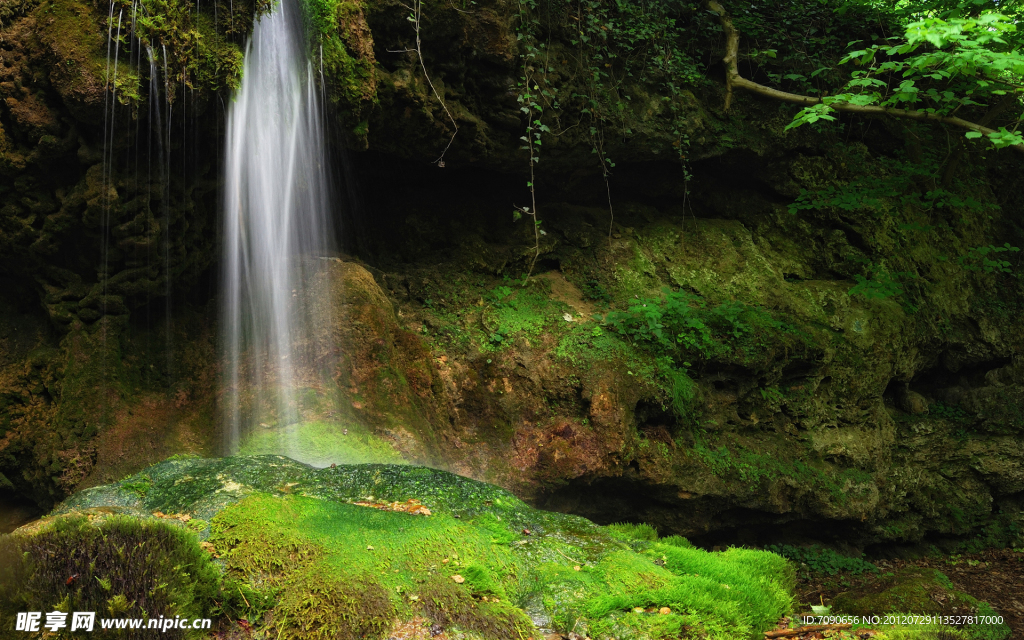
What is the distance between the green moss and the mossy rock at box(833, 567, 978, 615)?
4.26 m

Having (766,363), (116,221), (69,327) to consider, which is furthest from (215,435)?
(766,363)

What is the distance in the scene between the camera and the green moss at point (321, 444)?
582cm

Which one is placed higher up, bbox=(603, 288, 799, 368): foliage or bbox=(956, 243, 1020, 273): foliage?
bbox=(956, 243, 1020, 273): foliage

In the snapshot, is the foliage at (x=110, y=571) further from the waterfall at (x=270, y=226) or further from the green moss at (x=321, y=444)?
the waterfall at (x=270, y=226)

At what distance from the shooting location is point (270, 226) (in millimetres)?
6367

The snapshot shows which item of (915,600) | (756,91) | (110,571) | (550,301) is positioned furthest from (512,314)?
(110,571)

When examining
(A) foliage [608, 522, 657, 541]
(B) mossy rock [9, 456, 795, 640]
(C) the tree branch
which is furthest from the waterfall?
(C) the tree branch

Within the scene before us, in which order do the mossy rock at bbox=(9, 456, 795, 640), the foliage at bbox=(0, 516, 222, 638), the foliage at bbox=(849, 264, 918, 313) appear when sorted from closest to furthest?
1. the foliage at bbox=(0, 516, 222, 638)
2. the mossy rock at bbox=(9, 456, 795, 640)
3. the foliage at bbox=(849, 264, 918, 313)

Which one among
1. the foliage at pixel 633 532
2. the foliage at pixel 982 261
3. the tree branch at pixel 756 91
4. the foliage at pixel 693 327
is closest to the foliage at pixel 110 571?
the foliage at pixel 633 532

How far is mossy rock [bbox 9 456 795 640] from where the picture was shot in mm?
3049

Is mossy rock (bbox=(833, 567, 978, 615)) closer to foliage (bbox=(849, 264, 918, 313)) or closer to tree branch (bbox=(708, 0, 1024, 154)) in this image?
foliage (bbox=(849, 264, 918, 313))

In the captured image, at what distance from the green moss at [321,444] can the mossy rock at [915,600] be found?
4255mm

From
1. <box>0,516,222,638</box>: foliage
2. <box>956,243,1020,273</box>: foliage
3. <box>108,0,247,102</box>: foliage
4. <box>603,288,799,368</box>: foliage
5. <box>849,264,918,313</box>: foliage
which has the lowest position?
<box>0,516,222,638</box>: foliage

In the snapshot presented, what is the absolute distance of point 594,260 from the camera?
9.17 meters
